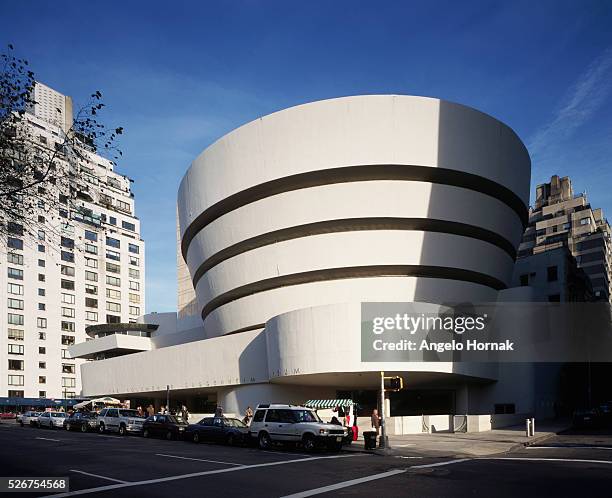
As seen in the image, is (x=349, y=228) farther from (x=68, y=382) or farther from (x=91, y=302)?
(x=91, y=302)

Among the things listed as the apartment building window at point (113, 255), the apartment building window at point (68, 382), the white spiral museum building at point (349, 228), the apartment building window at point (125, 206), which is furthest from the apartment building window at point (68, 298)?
the white spiral museum building at point (349, 228)

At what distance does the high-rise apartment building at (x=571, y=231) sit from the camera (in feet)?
349

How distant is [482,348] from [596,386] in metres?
33.8

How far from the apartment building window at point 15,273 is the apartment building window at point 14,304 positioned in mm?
3069

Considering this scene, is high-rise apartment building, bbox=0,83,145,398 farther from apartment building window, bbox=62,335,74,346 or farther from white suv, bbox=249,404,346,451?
white suv, bbox=249,404,346,451

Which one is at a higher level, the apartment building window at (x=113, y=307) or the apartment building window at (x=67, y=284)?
the apartment building window at (x=67, y=284)

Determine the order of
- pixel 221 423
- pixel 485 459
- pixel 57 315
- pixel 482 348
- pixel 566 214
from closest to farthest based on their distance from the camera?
pixel 485 459 → pixel 221 423 → pixel 482 348 → pixel 57 315 → pixel 566 214

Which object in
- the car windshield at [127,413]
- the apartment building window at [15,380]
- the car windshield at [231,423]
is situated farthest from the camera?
the apartment building window at [15,380]

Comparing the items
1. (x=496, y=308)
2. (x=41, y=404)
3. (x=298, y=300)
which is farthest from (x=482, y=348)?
(x=41, y=404)

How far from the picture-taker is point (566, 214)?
111 m

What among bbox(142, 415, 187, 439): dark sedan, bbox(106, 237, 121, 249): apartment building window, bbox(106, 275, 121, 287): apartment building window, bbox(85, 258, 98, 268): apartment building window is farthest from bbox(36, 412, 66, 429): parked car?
bbox(106, 237, 121, 249): apartment building window

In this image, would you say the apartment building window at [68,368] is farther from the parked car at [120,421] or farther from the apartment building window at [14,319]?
the parked car at [120,421]

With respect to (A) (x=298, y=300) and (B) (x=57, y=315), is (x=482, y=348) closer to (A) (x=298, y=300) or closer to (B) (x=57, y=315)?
(A) (x=298, y=300)

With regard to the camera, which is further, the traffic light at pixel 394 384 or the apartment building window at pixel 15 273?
the apartment building window at pixel 15 273
